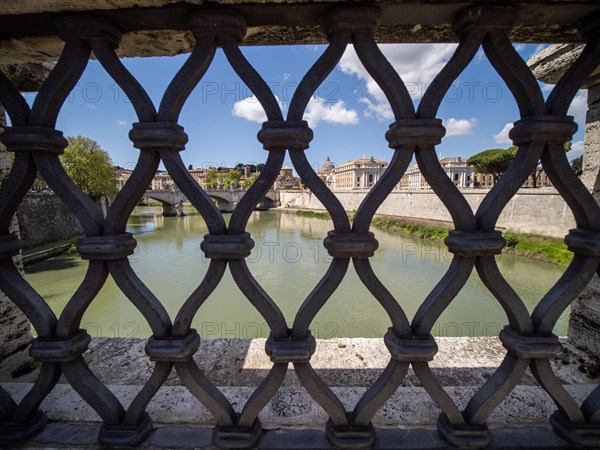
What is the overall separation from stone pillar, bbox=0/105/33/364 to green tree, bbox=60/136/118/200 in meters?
25.7

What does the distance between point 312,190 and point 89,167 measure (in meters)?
28.9

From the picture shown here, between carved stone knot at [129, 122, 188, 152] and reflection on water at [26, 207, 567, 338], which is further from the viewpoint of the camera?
reflection on water at [26, 207, 567, 338]

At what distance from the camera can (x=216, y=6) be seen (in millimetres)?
945

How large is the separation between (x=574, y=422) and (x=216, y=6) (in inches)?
78.3

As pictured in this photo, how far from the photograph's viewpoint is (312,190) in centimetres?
102

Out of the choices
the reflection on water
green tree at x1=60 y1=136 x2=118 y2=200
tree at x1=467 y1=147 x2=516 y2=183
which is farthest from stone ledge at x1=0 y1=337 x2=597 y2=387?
tree at x1=467 y1=147 x2=516 y2=183

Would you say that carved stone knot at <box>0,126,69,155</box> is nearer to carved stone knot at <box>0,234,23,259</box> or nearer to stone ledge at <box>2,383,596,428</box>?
carved stone knot at <box>0,234,23,259</box>

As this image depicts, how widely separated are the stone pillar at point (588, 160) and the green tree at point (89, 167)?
2784 centimetres

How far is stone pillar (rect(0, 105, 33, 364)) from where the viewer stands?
1705 millimetres

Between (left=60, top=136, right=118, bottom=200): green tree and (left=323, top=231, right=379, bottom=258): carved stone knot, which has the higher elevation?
Answer: (left=60, top=136, right=118, bottom=200): green tree

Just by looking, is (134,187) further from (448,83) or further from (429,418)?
(429,418)

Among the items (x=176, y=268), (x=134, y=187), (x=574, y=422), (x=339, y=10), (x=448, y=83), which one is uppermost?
(x=339, y=10)

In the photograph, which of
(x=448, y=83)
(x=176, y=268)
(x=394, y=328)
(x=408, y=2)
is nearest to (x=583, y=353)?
(x=394, y=328)

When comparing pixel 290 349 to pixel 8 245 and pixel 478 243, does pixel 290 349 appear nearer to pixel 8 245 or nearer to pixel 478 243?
pixel 478 243
